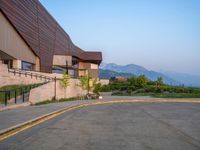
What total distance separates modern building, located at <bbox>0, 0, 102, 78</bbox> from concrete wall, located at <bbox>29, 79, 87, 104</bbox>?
32.5 feet

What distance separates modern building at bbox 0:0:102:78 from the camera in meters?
46.0

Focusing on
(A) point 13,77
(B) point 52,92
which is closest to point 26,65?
(A) point 13,77

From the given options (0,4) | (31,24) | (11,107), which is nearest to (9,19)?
(0,4)

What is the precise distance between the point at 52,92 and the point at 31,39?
23.4 m

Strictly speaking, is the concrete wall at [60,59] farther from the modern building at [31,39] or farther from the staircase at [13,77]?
the staircase at [13,77]

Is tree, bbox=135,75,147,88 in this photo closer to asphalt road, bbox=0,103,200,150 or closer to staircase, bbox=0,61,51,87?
staircase, bbox=0,61,51,87

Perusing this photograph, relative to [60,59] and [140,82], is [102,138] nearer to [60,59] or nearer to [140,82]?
[140,82]

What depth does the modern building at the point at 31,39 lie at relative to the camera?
4596 cm

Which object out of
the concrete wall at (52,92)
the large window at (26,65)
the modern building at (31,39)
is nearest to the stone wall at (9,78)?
the concrete wall at (52,92)

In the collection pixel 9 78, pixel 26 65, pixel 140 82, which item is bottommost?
pixel 9 78

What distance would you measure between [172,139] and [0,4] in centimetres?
3670

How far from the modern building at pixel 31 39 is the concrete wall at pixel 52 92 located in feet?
32.5

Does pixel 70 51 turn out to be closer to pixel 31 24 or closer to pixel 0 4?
pixel 31 24

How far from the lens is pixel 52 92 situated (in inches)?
1353
